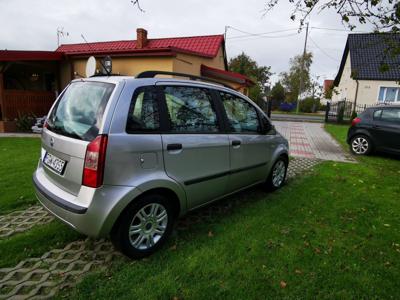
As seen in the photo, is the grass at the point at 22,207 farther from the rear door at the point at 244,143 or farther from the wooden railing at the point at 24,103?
the wooden railing at the point at 24,103

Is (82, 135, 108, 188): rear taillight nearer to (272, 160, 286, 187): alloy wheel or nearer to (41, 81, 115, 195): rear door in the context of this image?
(41, 81, 115, 195): rear door

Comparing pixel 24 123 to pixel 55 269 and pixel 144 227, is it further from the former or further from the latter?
pixel 144 227

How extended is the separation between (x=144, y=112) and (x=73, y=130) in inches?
28.1

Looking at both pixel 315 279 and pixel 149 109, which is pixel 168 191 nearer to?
pixel 149 109

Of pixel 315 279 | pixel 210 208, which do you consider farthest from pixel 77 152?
pixel 315 279

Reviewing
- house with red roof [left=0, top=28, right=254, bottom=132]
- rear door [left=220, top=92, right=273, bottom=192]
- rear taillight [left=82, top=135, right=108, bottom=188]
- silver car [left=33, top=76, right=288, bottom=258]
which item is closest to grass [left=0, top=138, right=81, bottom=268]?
silver car [left=33, top=76, right=288, bottom=258]

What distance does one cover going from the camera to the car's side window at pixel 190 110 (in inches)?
119

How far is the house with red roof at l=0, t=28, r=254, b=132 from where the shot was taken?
11.1m

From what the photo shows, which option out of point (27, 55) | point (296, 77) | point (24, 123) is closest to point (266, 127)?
point (24, 123)

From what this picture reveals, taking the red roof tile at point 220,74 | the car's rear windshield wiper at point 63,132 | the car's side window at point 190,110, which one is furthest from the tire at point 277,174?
the red roof tile at point 220,74

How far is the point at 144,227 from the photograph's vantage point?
286 cm

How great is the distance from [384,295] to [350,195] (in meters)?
2.78

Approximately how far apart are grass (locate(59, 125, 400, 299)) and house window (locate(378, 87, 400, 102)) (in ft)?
75.5

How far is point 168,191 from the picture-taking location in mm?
2988
